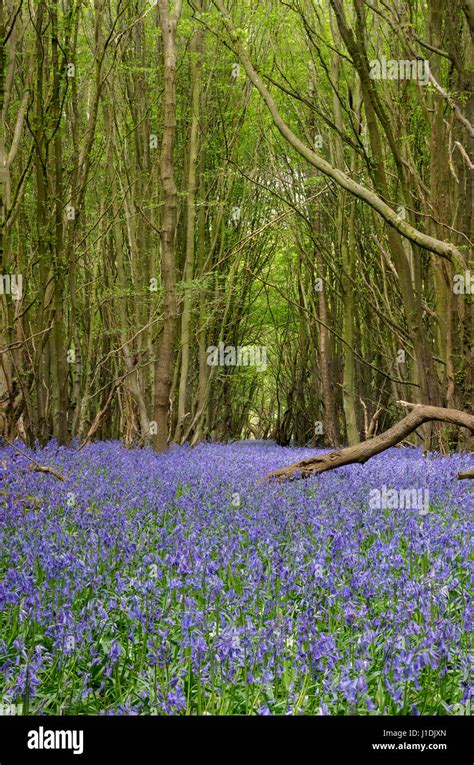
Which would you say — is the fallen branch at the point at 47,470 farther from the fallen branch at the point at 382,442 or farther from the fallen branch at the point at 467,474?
the fallen branch at the point at 467,474

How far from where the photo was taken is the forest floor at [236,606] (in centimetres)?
247

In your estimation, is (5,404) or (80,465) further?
(5,404)

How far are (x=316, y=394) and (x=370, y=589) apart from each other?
68.5 ft

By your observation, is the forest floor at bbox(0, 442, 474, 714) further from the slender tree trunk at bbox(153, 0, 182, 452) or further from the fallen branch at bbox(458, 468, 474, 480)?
the slender tree trunk at bbox(153, 0, 182, 452)

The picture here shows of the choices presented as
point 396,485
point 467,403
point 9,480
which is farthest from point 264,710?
point 467,403

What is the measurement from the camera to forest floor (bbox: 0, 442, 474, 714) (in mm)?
2475

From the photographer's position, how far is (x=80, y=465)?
9539 mm

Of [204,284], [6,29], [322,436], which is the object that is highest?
[6,29]

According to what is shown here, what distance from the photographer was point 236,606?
126 inches

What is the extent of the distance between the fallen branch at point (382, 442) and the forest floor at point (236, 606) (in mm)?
1635

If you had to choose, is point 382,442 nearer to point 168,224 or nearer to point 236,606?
point 236,606

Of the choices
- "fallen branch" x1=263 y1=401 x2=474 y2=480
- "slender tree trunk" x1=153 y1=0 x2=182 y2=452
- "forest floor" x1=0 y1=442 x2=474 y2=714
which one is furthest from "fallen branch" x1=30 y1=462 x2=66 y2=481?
"slender tree trunk" x1=153 y1=0 x2=182 y2=452
